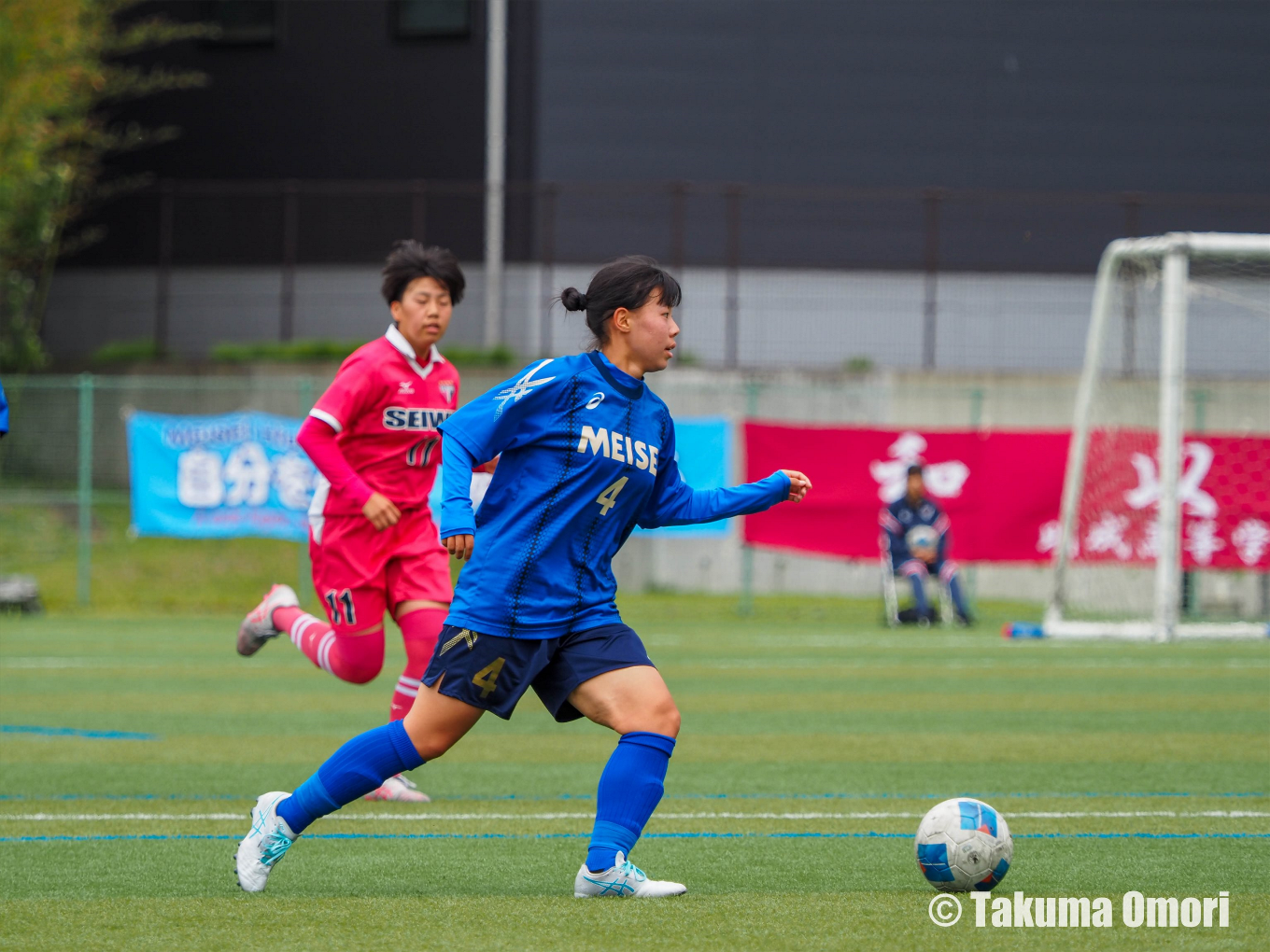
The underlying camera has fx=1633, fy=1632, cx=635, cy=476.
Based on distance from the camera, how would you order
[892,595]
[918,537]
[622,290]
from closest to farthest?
[622,290], [918,537], [892,595]

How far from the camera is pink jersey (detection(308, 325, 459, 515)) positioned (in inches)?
264

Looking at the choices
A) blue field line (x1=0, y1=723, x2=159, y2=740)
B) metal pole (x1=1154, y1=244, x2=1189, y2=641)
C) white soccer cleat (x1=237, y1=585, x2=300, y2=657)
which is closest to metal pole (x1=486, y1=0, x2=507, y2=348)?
metal pole (x1=1154, y1=244, x2=1189, y2=641)

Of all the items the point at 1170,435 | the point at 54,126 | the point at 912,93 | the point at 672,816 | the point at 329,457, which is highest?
the point at 912,93

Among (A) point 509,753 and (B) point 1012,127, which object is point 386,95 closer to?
(B) point 1012,127

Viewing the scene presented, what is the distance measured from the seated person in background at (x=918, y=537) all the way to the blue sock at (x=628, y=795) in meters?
12.0

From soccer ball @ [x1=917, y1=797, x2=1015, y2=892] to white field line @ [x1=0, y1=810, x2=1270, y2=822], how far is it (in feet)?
4.88

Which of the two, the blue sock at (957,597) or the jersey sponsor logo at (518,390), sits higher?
the jersey sponsor logo at (518,390)

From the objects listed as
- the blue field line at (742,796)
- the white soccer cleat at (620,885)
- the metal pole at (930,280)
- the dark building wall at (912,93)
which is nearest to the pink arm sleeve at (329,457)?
the blue field line at (742,796)

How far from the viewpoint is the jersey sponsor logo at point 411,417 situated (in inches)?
267

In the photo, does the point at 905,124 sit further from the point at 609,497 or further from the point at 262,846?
the point at 262,846

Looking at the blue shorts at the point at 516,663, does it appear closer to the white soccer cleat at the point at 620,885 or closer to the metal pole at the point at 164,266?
the white soccer cleat at the point at 620,885

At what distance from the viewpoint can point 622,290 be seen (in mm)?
4805

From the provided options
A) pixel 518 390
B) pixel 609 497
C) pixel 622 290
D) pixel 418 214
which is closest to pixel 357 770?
pixel 609 497

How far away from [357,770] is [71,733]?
4.73 meters
